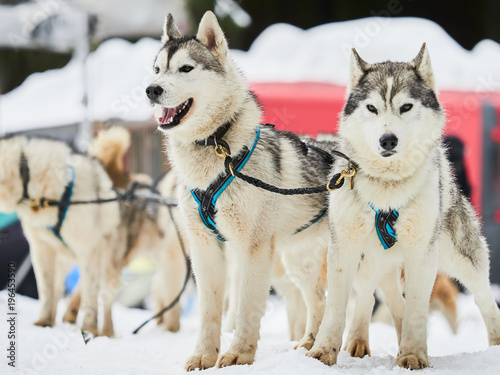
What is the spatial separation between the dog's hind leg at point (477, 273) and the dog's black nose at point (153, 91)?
62.3 inches

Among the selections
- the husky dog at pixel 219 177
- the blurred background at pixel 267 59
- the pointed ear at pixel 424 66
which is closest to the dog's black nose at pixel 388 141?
the pointed ear at pixel 424 66

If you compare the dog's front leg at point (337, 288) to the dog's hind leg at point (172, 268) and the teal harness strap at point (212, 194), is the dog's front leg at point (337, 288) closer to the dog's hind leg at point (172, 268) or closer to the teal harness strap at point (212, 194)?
the teal harness strap at point (212, 194)

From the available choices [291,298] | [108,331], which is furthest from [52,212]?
[291,298]

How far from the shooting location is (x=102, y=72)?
1295 centimetres

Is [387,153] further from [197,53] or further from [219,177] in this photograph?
[197,53]

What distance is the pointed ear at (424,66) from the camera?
8.13 feet

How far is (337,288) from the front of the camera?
2.51 m

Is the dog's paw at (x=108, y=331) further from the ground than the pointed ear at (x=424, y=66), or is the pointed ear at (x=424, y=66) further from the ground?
the pointed ear at (x=424, y=66)

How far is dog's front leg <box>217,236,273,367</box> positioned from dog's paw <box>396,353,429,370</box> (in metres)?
0.65

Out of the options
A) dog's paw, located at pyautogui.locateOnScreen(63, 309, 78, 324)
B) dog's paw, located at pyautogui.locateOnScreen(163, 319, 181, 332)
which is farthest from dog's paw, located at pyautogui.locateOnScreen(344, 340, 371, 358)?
dog's paw, located at pyautogui.locateOnScreen(63, 309, 78, 324)

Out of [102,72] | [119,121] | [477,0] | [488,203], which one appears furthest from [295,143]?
[102,72]

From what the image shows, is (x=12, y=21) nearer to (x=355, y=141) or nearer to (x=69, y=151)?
(x=69, y=151)

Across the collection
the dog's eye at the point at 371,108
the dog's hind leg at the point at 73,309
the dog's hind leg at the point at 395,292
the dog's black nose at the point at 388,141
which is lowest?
the dog's hind leg at the point at 73,309

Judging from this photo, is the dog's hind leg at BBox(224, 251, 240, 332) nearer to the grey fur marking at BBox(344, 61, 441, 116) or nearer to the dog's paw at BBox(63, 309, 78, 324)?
the dog's paw at BBox(63, 309, 78, 324)
